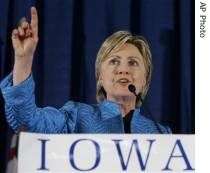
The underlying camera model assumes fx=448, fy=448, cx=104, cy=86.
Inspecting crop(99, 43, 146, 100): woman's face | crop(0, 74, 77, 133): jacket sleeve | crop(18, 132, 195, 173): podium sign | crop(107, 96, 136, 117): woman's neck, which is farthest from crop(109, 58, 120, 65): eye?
crop(18, 132, 195, 173): podium sign

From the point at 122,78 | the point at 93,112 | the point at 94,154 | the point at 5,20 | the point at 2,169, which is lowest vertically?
the point at 2,169

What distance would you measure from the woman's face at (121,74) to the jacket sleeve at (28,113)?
0.18 m

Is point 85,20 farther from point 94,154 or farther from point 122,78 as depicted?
point 94,154

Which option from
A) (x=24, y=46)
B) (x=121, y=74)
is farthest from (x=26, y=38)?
(x=121, y=74)

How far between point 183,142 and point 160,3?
2.08 feet

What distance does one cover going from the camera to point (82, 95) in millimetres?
1657

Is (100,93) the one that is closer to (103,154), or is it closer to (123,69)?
(123,69)

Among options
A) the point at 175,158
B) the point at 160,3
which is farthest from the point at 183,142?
the point at 160,3

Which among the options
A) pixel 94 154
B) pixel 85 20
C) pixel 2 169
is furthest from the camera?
pixel 85 20

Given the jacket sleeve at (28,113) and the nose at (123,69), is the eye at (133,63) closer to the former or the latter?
the nose at (123,69)

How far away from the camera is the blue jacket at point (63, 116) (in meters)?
1.57

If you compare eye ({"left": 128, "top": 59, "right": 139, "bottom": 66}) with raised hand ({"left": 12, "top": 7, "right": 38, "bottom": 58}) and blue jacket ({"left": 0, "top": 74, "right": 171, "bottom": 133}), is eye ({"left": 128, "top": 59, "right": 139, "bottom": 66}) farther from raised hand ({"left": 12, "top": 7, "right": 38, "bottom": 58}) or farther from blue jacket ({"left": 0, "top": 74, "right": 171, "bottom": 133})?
raised hand ({"left": 12, "top": 7, "right": 38, "bottom": 58})

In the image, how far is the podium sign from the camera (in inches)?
49.5

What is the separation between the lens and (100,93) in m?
1.66
